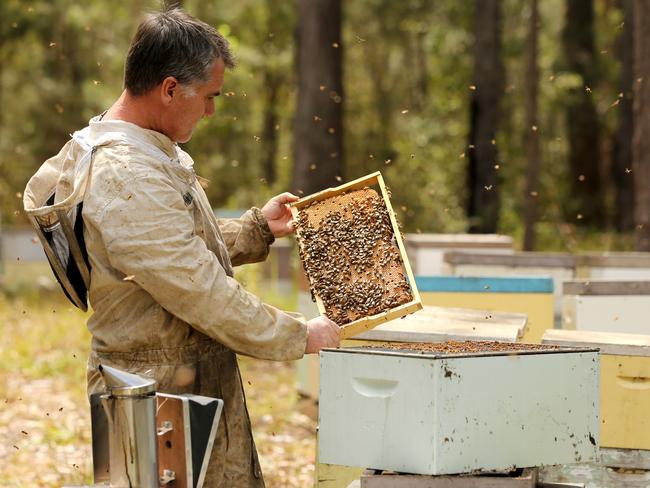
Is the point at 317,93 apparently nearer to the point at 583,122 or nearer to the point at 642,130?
the point at 642,130

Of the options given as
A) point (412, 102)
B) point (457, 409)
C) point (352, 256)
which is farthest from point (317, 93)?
point (412, 102)

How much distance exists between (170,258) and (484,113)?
479 inches

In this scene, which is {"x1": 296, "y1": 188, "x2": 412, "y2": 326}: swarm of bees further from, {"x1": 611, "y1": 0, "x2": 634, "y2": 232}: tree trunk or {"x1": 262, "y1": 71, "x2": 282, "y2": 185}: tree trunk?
{"x1": 262, "y1": 71, "x2": 282, "y2": 185}: tree trunk

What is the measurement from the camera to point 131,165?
279 cm

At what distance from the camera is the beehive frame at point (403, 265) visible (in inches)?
122

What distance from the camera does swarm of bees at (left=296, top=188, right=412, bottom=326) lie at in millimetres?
3221

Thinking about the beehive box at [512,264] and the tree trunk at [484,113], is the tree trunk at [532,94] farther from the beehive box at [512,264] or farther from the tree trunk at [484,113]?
the beehive box at [512,264]

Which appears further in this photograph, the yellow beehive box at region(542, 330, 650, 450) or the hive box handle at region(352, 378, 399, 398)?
the yellow beehive box at region(542, 330, 650, 450)

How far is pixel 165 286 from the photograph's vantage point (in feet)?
9.04

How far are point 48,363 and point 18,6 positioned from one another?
40.7 feet

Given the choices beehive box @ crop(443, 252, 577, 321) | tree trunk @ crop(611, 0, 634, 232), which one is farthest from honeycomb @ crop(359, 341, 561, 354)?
tree trunk @ crop(611, 0, 634, 232)

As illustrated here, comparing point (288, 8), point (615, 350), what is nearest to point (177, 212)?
point (615, 350)

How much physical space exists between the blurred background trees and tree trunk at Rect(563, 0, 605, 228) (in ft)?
0.11

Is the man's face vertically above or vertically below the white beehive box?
above
